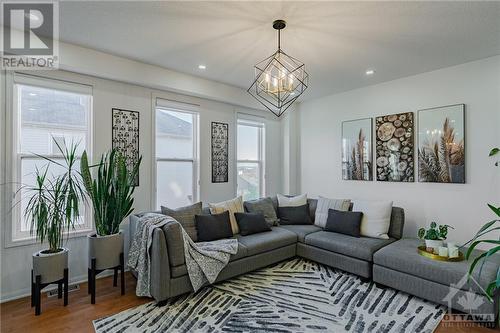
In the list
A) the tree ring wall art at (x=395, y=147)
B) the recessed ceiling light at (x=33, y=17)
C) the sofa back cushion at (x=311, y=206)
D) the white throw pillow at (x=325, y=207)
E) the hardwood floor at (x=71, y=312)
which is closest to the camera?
the hardwood floor at (x=71, y=312)

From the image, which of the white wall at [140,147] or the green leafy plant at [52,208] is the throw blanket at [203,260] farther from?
the white wall at [140,147]

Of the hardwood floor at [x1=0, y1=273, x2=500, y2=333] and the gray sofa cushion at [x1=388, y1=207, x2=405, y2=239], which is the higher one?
the gray sofa cushion at [x1=388, y1=207, x2=405, y2=239]

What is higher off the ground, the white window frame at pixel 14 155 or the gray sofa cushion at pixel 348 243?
the white window frame at pixel 14 155

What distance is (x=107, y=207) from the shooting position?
2.99 m

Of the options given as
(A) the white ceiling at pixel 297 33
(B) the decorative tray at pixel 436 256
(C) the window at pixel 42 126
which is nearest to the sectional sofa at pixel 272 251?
(B) the decorative tray at pixel 436 256

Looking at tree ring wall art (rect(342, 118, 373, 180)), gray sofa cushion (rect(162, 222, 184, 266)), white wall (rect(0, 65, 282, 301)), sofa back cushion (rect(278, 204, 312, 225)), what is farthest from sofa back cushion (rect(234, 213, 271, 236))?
tree ring wall art (rect(342, 118, 373, 180))

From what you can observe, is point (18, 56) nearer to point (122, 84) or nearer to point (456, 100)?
point (122, 84)

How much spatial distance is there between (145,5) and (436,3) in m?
2.48

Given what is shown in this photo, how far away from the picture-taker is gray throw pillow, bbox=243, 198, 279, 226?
4212 mm

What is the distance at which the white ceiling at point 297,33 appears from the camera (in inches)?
91.9

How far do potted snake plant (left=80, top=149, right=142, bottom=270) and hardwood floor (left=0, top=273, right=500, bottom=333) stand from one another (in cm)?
35

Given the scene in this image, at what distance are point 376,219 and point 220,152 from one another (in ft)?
8.72

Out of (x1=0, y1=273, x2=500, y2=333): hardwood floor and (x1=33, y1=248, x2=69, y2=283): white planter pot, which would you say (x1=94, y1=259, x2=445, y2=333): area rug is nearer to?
(x1=0, y1=273, x2=500, y2=333): hardwood floor

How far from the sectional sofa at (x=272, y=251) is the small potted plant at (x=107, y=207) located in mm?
265
